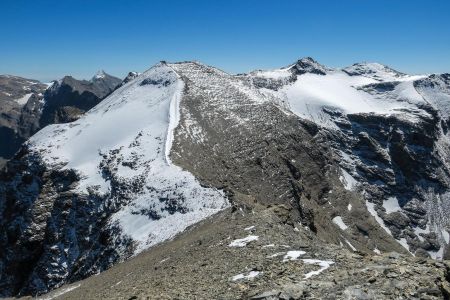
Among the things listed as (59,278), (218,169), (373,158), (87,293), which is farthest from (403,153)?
(87,293)

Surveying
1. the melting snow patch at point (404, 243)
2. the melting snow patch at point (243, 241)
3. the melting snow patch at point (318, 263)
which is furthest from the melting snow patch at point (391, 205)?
the melting snow patch at point (318, 263)

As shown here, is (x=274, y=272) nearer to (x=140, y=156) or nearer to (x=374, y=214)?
(x=140, y=156)

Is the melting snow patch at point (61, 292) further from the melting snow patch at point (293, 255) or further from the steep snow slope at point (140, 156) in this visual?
the melting snow patch at point (293, 255)

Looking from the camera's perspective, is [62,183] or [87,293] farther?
[62,183]

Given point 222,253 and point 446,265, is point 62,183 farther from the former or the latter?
point 446,265

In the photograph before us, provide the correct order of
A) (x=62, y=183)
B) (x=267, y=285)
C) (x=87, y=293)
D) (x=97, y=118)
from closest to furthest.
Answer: (x=267, y=285)
(x=87, y=293)
(x=62, y=183)
(x=97, y=118)

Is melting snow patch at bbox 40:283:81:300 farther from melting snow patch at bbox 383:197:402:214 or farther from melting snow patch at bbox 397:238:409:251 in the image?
melting snow patch at bbox 383:197:402:214

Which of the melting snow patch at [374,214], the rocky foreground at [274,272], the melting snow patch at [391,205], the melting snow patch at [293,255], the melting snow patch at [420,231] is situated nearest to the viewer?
the rocky foreground at [274,272]
